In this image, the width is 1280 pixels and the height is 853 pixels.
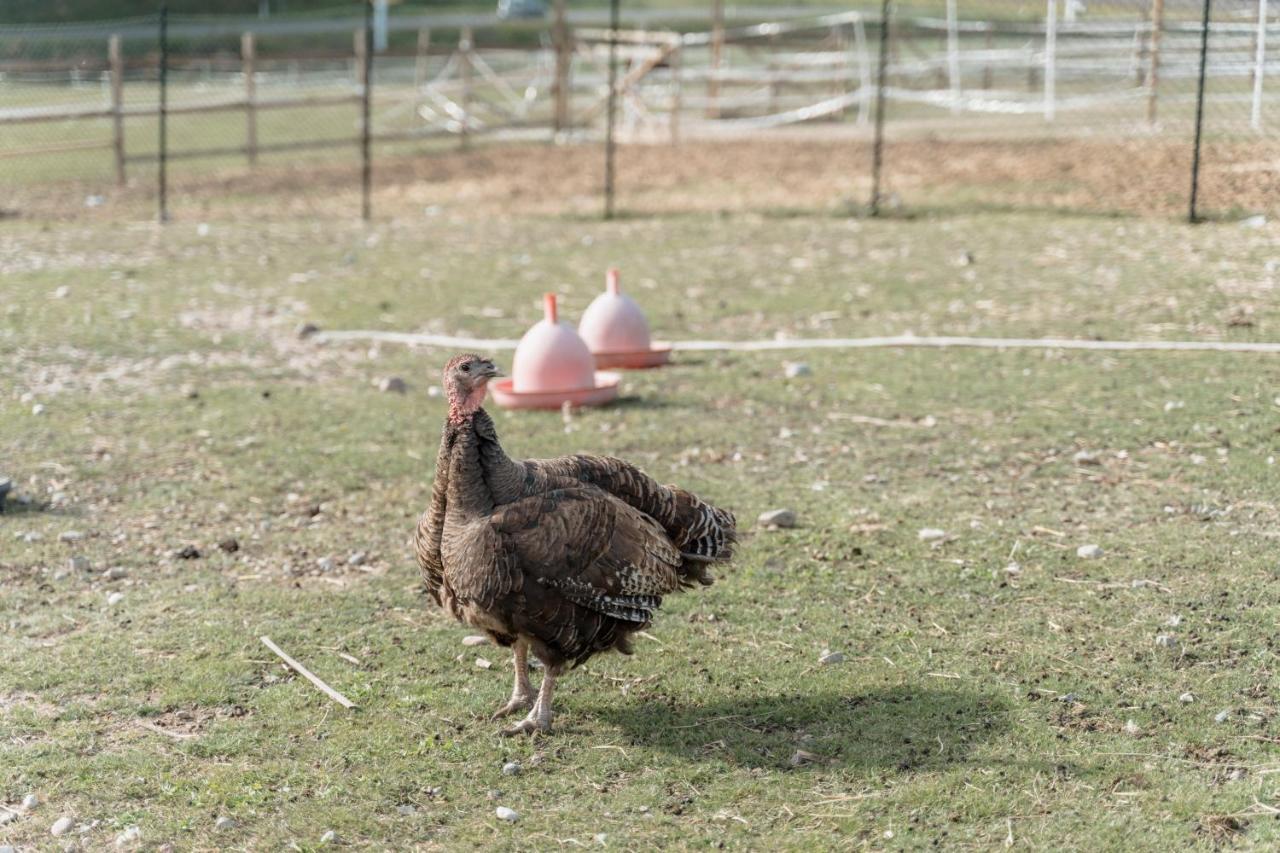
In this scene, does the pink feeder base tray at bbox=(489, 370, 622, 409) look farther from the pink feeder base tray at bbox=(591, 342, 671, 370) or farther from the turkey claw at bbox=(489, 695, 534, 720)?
the turkey claw at bbox=(489, 695, 534, 720)

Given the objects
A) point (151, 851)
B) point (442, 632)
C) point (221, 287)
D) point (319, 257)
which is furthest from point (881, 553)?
point (319, 257)

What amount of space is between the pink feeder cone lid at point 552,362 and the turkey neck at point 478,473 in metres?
3.79

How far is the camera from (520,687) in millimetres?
5020

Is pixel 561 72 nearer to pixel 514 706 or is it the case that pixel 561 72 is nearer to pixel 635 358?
pixel 635 358

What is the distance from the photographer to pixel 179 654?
5.45 m

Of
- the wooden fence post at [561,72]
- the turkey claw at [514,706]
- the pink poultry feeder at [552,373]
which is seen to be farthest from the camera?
the wooden fence post at [561,72]

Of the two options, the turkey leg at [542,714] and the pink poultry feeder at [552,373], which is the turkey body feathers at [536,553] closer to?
the turkey leg at [542,714]

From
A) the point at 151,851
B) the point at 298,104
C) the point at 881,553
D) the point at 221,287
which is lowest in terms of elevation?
the point at 151,851

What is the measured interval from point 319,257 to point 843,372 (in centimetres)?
640

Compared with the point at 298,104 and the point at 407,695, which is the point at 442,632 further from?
the point at 298,104

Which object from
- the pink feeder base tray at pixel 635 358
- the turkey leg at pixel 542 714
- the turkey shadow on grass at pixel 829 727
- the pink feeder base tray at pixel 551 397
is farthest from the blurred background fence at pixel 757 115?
the turkey leg at pixel 542 714

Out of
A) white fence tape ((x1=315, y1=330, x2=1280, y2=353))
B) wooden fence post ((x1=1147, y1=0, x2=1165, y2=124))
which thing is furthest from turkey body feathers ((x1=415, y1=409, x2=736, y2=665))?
wooden fence post ((x1=1147, y1=0, x2=1165, y2=124))

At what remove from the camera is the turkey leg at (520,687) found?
16.4 ft

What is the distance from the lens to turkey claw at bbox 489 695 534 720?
496 cm
